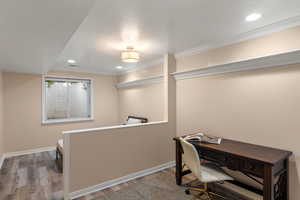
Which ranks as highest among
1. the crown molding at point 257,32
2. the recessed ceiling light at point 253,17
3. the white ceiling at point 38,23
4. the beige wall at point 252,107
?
the recessed ceiling light at point 253,17

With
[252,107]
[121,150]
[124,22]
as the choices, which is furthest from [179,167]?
[124,22]

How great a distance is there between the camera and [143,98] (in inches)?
172

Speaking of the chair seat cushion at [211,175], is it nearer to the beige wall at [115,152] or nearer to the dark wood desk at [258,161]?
the dark wood desk at [258,161]

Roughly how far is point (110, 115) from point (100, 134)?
10.3 ft

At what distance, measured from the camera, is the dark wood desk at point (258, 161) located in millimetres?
1615

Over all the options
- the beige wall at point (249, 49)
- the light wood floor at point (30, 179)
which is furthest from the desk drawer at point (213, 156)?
the light wood floor at point (30, 179)

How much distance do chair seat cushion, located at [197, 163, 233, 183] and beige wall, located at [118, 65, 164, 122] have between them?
1717 millimetres

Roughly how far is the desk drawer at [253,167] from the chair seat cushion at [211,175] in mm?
271

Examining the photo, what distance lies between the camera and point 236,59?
2465 mm

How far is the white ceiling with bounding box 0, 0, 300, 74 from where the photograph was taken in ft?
4.27

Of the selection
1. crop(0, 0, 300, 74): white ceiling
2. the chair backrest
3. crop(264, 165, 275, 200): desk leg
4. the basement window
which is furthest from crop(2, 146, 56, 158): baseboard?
crop(264, 165, 275, 200): desk leg

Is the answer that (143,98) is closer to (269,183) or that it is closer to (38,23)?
(38,23)

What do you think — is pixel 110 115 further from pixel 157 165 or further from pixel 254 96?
pixel 254 96

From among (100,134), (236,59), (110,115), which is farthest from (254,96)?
(110,115)
